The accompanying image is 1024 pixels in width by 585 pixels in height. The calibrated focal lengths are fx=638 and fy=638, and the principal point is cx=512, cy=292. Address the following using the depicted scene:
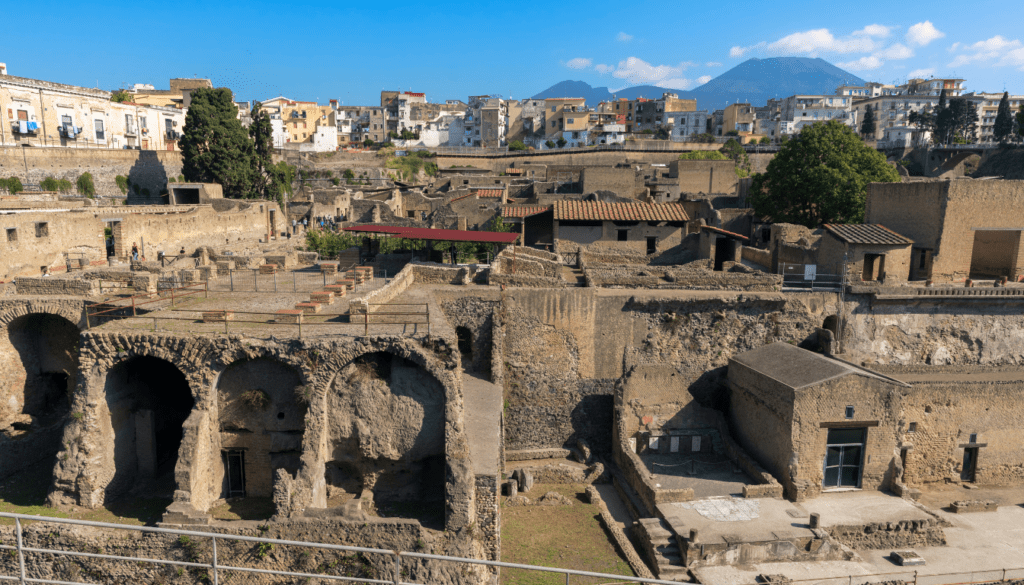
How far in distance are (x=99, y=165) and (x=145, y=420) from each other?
109 feet

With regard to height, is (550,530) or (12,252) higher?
(12,252)

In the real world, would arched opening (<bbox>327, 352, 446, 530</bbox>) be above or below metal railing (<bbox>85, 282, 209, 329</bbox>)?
below

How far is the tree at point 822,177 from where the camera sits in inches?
1321

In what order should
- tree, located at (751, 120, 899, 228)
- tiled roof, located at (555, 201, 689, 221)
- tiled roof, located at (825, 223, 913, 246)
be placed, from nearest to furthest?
tiled roof, located at (825, 223, 913, 246)
tiled roof, located at (555, 201, 689, 221)
tree, located at (751, 120, 899, 228)

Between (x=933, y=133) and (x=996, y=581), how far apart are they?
9507 cm

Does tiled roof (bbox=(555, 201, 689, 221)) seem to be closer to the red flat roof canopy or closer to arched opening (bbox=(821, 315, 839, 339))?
the red flat roof canopy

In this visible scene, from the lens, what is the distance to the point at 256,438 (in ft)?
49.2

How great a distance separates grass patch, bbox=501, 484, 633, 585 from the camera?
47.9 feet

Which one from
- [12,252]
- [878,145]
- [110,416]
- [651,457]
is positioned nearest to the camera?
[110,416]

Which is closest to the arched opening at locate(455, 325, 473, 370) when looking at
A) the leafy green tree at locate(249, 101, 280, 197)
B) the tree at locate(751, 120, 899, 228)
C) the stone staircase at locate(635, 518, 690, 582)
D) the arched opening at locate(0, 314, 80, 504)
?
the stone staircase at locate(635, 518, 690, 582)

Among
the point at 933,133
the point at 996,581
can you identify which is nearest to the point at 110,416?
the point at 996,581

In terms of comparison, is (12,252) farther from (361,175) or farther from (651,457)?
(361,175)

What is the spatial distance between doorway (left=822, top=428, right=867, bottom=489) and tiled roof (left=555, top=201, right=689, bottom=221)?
42.3 feet

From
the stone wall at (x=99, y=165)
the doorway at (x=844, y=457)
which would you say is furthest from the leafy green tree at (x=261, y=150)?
the doorway at (x=844, y=457)
